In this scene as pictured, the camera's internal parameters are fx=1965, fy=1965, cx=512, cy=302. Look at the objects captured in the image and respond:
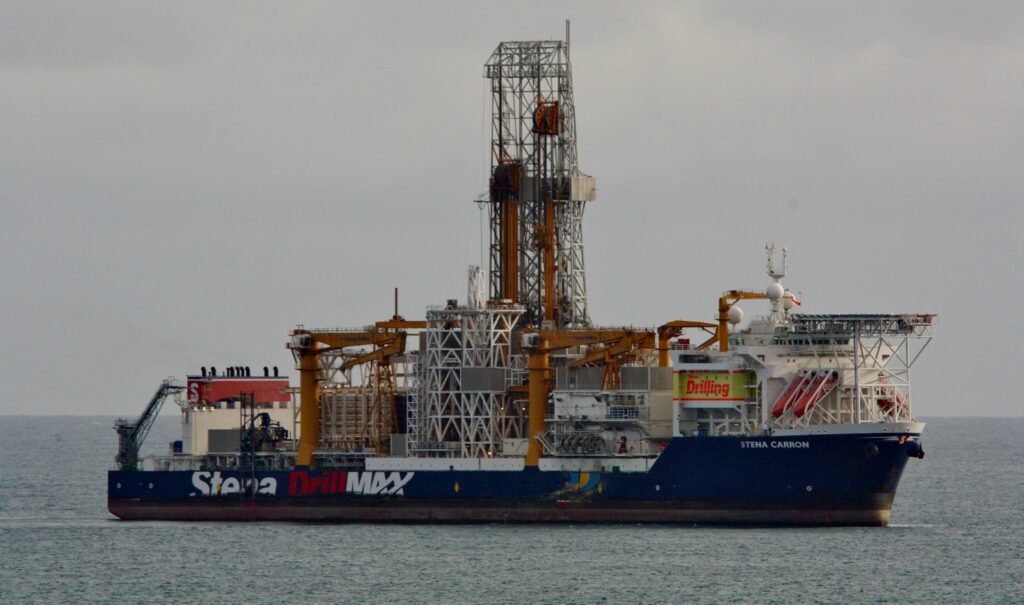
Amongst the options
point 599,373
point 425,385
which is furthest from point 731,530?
point 425,385

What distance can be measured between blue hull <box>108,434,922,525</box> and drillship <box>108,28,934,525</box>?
0.24 feet

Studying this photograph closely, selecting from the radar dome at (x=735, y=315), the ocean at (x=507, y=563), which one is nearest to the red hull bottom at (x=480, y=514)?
the ocean at (x=507, y=563)

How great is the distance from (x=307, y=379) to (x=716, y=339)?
1696 centimetres

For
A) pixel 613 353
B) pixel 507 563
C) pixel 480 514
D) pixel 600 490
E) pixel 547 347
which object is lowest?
pixel 507 563

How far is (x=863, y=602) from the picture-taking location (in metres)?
60.5

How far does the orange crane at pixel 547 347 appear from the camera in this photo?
76.8 m

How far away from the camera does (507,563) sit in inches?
2680

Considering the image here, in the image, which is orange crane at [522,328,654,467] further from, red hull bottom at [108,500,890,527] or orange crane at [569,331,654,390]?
red hull bottom at [108,500,890,527]

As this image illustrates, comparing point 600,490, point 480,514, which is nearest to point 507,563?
point 600,490

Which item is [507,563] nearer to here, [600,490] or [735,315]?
[600,490]

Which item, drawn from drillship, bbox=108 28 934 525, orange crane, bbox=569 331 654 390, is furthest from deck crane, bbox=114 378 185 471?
orange crane, bbox=569 331 654 390

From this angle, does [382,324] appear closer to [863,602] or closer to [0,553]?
[0,553]

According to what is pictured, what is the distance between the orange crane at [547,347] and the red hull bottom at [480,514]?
241cm

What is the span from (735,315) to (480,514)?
12.8 metres
